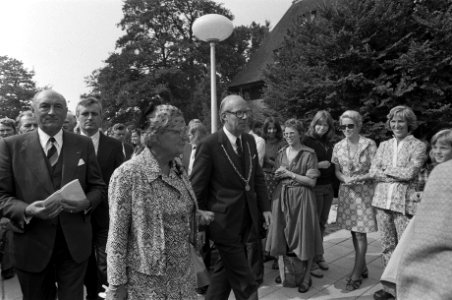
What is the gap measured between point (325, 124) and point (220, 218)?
2.40 metres

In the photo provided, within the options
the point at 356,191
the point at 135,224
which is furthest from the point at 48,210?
the point at 356,191

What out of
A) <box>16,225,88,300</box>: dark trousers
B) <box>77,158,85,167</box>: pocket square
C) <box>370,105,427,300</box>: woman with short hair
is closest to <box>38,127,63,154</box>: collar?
<box>77,158,85,167</box>: pocket square

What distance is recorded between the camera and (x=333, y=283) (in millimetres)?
4652

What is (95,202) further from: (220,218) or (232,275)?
(232,275)

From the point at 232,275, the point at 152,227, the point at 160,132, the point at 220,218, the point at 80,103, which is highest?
the point at 80,103

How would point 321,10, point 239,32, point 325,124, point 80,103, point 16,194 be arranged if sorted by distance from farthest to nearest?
→ point 239,32 < point 321,10 < point 325,124 < point 80,103 < point 16,194

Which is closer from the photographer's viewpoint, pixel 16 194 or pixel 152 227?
pixel 152 227

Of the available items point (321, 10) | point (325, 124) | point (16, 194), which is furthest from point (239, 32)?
point (16, 194)

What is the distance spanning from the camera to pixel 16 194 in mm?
2643

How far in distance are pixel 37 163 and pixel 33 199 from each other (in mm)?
254

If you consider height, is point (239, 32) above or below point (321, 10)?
above

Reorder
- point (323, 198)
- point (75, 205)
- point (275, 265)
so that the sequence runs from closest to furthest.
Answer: point (75, 205) < point (323, 198) < point (275, 265)

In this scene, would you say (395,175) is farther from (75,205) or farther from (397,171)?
(75,205)

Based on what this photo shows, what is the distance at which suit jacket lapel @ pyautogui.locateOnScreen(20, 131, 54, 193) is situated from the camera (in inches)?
103
